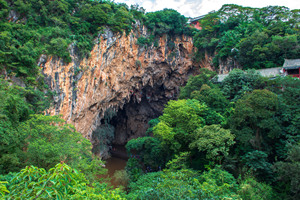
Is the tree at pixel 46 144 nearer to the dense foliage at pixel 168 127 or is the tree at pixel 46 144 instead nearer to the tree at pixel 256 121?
the dense foliage at pixel 168 127

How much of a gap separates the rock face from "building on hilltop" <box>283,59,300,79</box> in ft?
39.9

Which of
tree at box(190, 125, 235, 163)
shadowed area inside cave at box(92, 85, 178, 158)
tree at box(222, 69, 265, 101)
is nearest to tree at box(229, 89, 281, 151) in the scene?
tree at box(190, 125, 235, 163)

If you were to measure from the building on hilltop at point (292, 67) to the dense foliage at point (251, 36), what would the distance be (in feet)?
3.71

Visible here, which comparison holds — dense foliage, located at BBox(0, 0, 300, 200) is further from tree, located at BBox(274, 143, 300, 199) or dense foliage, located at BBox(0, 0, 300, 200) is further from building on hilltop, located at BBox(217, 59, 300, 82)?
building on hilltop, located at BBox(217, 59, 300, 82)

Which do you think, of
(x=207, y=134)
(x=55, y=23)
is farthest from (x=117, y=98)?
(x=207, y=134)

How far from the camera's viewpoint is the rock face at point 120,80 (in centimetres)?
1427

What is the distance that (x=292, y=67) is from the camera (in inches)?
552

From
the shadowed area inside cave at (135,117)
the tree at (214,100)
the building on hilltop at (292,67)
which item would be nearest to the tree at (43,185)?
the tree at (214,100)

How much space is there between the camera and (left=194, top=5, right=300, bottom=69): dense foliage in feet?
51.8

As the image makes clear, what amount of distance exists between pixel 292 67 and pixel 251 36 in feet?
16.1

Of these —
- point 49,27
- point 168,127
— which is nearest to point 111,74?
point 49,27

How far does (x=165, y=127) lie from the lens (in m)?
11.6

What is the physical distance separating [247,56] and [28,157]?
1837 cm

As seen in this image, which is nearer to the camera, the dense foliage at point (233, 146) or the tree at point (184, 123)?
the dense foliage at point (233, 146)
